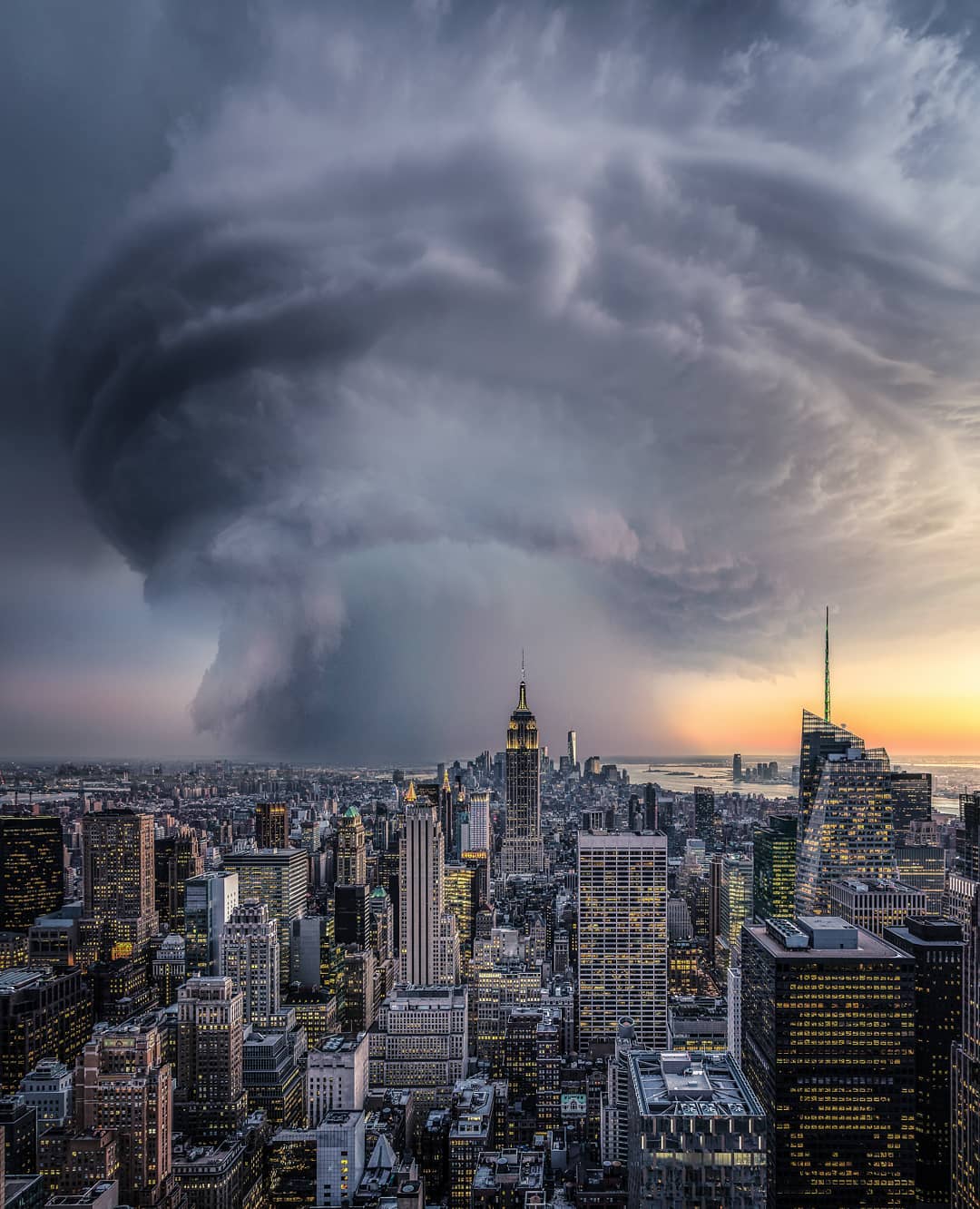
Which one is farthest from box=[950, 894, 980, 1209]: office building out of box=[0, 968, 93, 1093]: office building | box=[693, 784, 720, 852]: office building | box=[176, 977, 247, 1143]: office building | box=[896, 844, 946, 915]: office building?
box=[693, 784, 720, 852]: office building

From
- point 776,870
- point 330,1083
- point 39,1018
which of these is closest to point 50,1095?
point 39,1018

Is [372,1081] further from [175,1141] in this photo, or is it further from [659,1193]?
[659,1193]

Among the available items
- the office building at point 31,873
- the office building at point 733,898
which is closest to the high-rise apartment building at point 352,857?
the office building at point 31,873

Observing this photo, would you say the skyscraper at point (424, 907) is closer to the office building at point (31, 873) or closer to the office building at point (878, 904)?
the office building at point (31, 873)

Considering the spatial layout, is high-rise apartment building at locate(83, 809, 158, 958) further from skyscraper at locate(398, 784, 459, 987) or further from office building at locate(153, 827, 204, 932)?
skyscraper at locate(398, 784, 459, 987)

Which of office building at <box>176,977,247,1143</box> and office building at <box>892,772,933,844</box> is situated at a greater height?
office building at <box>892,772,933,844</box>

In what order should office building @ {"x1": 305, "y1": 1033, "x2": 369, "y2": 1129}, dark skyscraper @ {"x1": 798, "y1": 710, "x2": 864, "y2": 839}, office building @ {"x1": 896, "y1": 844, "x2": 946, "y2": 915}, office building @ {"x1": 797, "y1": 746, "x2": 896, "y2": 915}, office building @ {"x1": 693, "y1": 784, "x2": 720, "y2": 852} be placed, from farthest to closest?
office building @ {"x1": 693, "y1": 784, "x2": 720, "y2": 852}
office building @ {"x1": 797, "y1": 746, "x2": 896, "y2": 915}
dark skyscraper @ {"x1": 798, "y1": 710, "x2": 864, "y2": 839}
office building @ {"x1": 896, "y1": 844, "x2": 946, "y2": 915}
office building @ {"x1": 305, "y1": 1033, "x2": 369, "y2": 1129}
